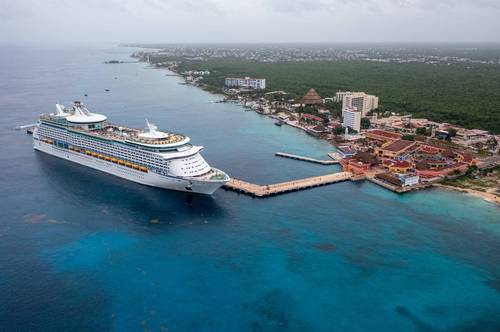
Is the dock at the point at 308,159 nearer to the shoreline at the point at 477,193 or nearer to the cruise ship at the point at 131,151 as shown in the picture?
the shoreline at the point at 477,193

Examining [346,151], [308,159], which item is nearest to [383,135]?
[346,151]

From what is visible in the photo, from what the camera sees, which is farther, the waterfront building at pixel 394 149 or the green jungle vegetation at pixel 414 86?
the green jungle vegetation at pixel 414 86

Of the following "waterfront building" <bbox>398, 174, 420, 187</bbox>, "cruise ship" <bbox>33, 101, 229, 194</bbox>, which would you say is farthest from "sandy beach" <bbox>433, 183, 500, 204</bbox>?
"cruise ship" <bbox>33, 101, 229, 194</bbox>

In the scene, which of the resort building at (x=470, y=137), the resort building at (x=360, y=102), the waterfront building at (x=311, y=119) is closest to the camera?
the resort building at (x=470, y=137)

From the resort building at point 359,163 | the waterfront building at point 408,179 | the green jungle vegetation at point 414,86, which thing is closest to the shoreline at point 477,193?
the waterfront building at point 408,179

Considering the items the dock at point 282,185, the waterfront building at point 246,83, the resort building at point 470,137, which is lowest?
the dock at point 282,185

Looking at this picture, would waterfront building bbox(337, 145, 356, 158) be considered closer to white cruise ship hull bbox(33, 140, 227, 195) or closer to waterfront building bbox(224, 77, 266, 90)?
white cruise ship hull bbox(33, 140, 227, 195)

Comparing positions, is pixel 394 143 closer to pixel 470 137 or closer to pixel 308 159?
pixel 308 159

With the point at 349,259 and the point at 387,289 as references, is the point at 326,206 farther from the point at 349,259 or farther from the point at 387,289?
the point at 387,289
